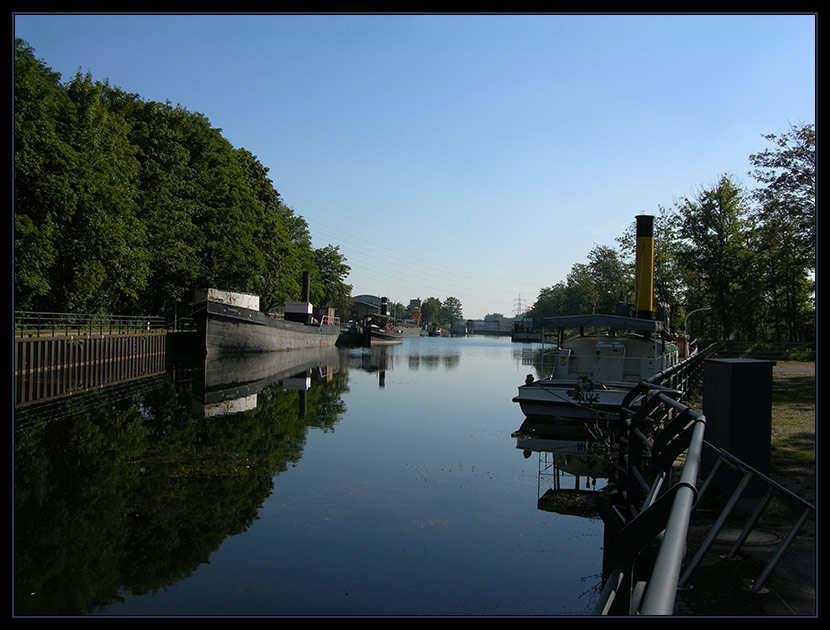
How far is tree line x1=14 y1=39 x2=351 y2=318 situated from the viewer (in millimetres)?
22734

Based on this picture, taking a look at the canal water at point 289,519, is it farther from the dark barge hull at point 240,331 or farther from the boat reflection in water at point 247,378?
the dark barge hull at point 240,331

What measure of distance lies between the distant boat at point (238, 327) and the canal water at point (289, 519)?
17.3m

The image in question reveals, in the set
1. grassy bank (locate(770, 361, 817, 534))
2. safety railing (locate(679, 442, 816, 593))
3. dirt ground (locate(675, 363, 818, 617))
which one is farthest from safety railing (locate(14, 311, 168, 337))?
safety railing (locate(679, 442, 816, 593))

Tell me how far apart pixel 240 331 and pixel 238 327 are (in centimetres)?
34

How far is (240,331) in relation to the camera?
35688 mm

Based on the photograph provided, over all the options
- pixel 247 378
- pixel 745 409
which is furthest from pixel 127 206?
pixel 745 409

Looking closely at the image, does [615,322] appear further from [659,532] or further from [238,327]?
[238,327]

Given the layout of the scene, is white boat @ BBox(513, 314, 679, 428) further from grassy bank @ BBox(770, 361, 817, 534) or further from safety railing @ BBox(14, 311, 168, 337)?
safety railing @ BBox(14, 311, 168, 337)

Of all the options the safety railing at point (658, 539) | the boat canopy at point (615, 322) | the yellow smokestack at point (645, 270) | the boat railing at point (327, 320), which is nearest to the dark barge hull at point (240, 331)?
the boat railing at point (327, 320)

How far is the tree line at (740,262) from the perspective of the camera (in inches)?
964

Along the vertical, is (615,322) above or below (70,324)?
above

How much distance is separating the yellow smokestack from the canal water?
20.4 ft

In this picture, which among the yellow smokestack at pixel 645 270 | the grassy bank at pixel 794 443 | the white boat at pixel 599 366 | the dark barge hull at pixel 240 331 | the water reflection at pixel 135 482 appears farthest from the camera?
the dark barge hull at pixel 240 331

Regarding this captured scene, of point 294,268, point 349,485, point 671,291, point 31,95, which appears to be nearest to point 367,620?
point 349,485
